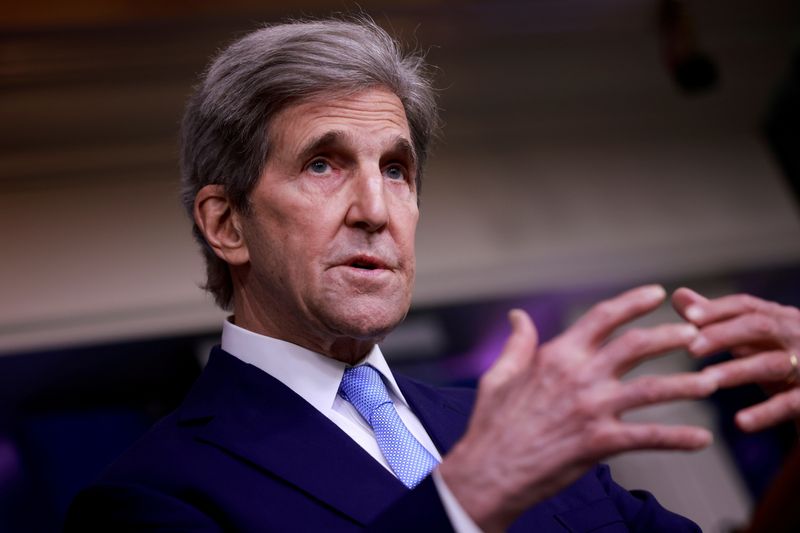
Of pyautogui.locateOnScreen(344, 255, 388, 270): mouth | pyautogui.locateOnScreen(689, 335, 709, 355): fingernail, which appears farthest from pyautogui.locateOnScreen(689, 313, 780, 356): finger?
pyautogui.locateOnScreen(344, 255, 388, 270): mouth

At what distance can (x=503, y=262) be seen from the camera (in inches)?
149

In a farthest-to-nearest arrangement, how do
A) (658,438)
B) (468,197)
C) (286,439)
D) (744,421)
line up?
(468,197)
(286,439)
(744,421)
(658,438)

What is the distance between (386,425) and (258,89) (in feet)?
1.89

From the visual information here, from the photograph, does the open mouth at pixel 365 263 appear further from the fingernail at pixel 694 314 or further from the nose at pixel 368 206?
the fingernail at pixel 694 314

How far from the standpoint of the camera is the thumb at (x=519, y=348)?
93 centimetres

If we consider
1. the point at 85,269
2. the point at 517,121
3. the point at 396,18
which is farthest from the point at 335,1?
the point at 85,269

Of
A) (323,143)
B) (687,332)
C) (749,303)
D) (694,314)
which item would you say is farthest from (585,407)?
(323,143)

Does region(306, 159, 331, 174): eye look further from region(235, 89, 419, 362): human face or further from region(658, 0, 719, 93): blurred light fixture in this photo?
region(658, 0, 719, 93): blurred light fixture

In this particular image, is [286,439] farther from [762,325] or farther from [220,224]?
[762,325]

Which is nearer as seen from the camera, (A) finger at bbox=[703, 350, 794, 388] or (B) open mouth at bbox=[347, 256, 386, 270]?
(A) finger at bbox=[703, 350, 794, 388]

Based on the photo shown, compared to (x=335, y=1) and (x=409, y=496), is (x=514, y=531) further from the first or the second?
(x=335, y=1)

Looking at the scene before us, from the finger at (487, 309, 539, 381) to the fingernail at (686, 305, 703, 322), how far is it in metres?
0.24

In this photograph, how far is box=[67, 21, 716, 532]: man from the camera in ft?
2.98

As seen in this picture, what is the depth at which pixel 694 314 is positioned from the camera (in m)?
1.08
